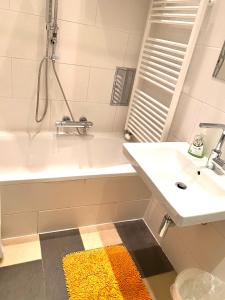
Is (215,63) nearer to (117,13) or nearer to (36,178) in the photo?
(117,13)

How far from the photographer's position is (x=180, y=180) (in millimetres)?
1218

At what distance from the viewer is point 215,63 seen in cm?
123

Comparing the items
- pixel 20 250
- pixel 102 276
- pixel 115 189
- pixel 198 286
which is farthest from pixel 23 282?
pixel 198 286

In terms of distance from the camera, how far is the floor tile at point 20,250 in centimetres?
137

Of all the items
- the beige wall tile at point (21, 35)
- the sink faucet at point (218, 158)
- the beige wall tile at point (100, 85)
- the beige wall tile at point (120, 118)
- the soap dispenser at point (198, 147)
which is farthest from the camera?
the beige wall tile at point (120, 118)

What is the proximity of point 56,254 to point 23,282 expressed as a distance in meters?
0.24

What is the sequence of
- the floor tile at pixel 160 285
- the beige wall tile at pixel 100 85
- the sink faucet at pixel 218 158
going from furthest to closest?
the beige wall tile at pixel 100 85
the floor tile at pixel 160 285
the sink faucet at pixel 218 158

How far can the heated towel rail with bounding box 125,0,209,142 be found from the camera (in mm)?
1321

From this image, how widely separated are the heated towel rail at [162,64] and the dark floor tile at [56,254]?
88 cm

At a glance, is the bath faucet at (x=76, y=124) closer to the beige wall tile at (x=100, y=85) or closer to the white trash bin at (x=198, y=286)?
the beige wall tile at (x=100, y=85)

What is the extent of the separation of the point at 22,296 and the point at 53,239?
14.7 inches

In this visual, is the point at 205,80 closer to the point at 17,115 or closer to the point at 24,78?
the point at 24,78

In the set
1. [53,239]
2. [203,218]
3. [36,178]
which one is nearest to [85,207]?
[53,239]

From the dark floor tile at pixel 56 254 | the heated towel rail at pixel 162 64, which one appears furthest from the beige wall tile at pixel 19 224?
the heated towel rail at pixel 162 64
